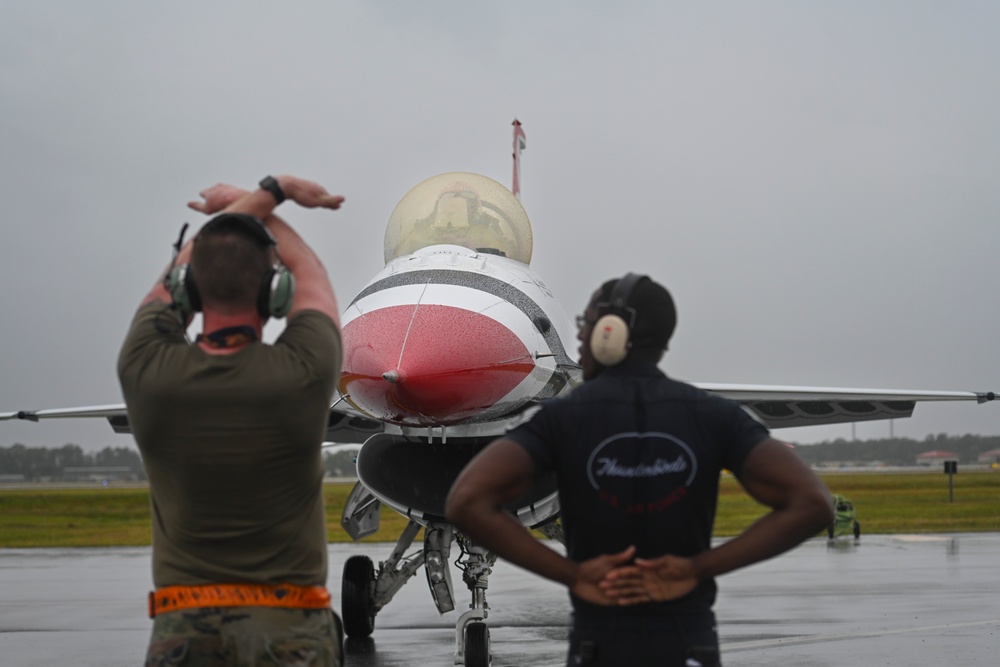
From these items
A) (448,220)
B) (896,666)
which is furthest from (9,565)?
(896,666)

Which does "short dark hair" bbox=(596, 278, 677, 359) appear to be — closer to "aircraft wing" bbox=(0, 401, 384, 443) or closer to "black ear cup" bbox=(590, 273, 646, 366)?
"black ear cup" bbox=(590, 273, 646, 366)

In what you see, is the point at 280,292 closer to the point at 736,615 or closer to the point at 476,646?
the point at 476,646

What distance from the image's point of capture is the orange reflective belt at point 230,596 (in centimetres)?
333

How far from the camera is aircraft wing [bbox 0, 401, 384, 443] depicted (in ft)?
32.3

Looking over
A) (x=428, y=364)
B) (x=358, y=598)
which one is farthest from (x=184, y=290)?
(x=358, y=598)

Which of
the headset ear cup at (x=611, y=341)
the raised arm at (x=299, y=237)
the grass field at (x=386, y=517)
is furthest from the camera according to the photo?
the grass field at (x=386, y=517)

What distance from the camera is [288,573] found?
336 centimetres

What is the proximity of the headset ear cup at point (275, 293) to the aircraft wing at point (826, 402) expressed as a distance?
7284mm

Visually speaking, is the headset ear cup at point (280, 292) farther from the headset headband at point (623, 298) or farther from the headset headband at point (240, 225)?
the headset headband at point (623, 298)

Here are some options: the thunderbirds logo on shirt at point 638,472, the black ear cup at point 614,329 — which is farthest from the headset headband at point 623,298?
the thunderbirds logo on shirt at point 638,472

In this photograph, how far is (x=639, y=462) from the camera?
3.26m

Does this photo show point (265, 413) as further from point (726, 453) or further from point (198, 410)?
point (726, 453)

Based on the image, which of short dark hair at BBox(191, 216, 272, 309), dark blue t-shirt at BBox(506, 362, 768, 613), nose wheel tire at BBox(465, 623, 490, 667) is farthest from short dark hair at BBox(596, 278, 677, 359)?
nose wheel tire at BBox(465, 623, 490, 667)

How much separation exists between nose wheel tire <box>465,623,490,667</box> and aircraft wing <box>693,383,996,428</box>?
3052 millimetres
